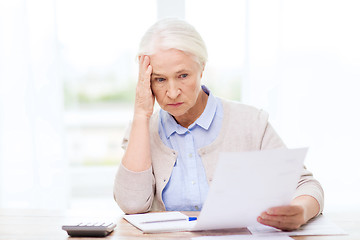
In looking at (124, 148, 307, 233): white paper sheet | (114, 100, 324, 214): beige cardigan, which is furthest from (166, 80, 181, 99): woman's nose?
(124, 148, 307, 233): white paper sheet

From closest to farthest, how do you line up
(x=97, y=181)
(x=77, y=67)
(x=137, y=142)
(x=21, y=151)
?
(x=137, y=142)
(x=21, y=151)
(x=77, y=67)
(x=97, y=181)

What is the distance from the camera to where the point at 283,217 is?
4.02 ft

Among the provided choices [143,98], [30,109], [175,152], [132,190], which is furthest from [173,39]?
[30,109]

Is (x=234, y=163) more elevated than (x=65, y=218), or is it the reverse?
(x=234, y=163)

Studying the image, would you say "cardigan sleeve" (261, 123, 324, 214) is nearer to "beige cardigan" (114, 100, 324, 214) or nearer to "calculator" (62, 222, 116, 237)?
"beige cardigan" (114, 100, 324, 214)

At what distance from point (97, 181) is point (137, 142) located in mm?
2625

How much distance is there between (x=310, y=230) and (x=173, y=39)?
0.73m

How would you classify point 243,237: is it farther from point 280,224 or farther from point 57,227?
point 57,227

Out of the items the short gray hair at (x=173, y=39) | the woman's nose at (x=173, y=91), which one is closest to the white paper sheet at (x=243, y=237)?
the woman's nose at (x=173, y=91)

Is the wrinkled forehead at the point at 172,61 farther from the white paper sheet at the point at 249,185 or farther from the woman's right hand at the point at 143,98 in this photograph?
the white paper sheet at the point at 249,185

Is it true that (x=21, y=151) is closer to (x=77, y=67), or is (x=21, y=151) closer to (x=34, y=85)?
(x=34, y=85)

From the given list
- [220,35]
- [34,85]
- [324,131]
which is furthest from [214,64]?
[34,85]

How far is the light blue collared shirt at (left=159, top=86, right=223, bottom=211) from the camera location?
5.34 ft

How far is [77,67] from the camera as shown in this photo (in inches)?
139
